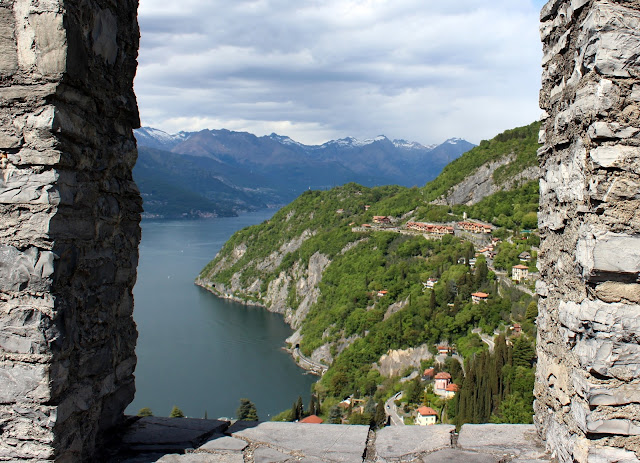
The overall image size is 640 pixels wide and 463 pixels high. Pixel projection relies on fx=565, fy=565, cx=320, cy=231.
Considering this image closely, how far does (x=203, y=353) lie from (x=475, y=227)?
3310 cm

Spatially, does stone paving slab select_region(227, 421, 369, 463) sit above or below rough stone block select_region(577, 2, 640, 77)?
below

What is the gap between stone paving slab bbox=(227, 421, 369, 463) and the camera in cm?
356

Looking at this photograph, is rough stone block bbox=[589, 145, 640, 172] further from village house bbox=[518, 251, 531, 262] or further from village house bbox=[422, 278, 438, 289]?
village house bbox=[422, 278, 438, 289]

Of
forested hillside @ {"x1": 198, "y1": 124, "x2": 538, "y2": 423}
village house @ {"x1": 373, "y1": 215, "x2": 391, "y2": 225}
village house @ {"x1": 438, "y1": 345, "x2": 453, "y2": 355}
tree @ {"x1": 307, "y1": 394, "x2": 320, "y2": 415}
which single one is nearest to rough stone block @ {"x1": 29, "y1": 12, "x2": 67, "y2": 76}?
forested hillside @ {"x1": 198, "y1": 124, "x2": 538, "y2": 423}

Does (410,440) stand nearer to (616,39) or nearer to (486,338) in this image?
A: (616,39)

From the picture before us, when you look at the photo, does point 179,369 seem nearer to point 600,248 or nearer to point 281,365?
point 281,365

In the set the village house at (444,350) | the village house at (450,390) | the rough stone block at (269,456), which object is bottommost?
the village house at (450,390)

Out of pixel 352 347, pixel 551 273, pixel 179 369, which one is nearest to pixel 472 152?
pixel 352 347

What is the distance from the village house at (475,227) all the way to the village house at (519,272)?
53.7 feet

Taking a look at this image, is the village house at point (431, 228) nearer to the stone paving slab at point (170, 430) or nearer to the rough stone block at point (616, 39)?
the stone paving slab at point (170, 430)

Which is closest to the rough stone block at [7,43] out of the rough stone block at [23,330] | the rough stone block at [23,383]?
the rough stone block at [23,330]

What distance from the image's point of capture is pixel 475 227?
64750 mm

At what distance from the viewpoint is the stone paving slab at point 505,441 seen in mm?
3545

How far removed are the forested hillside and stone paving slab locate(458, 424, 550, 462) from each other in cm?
1770
